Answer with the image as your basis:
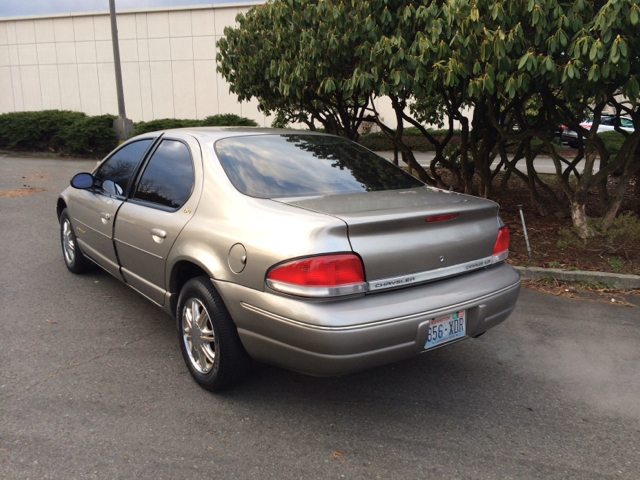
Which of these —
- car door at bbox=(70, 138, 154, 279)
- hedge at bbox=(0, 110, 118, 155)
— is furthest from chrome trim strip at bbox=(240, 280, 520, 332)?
hedge at bbox=(0, 110, 118, 155)

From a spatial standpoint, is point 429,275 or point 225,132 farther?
point 225,132

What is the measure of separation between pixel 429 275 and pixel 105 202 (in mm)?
2883

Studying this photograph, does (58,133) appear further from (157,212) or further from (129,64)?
(157,212)

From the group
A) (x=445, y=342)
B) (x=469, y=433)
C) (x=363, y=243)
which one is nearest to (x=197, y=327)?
(x=363, y=243)

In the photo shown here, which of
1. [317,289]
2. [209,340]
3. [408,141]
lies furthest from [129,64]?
[317,289]

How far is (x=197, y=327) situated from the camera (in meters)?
3.42

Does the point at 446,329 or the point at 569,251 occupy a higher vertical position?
the point at 446,329

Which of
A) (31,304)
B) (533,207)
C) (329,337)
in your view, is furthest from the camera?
(533,207)

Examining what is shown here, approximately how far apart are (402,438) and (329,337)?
769 millimetres

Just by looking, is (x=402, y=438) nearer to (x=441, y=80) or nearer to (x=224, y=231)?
(x=224, y=231)

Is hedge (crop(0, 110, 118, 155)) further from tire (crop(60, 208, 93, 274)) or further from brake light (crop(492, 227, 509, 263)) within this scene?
brake light (crop(492, 227, 509, 263))

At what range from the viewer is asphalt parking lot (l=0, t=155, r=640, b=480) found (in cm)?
274

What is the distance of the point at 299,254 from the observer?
2.75 m

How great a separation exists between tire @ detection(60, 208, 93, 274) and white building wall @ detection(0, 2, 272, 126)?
19055 millimetres
